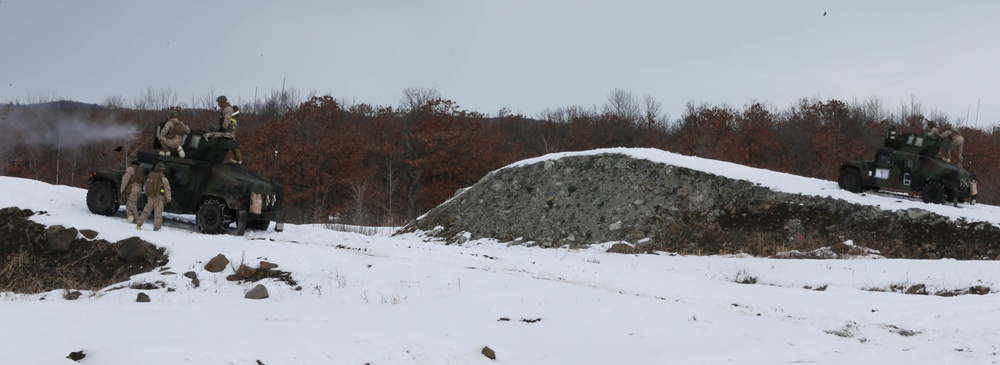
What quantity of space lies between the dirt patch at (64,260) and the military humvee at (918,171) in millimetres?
21300

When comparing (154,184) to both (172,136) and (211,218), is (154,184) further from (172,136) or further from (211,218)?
(172,136)

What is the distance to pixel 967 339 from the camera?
1083cm

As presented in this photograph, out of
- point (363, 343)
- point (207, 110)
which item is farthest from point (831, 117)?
point (363, 343)

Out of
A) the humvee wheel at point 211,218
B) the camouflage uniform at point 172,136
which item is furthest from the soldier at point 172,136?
the humvee wheel at point 211,218

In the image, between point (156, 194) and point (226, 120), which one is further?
point (226, 120)

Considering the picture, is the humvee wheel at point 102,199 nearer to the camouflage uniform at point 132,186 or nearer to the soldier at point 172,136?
the camouflage uniform at point 132,186

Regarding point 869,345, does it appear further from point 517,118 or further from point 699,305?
point 517,118

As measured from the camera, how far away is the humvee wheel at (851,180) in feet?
86.7

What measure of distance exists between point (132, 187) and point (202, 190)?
1599 millimetres

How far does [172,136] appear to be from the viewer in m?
20.3

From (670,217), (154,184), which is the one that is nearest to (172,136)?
(154,184)

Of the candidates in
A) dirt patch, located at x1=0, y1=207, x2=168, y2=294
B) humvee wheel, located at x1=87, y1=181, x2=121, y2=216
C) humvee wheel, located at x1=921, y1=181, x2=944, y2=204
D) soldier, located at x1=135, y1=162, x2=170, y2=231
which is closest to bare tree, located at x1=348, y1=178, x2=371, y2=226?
humvee wheel, located at x1=87, y1=181, x2=121, y2=216

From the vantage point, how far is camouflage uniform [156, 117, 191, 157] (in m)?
20.1

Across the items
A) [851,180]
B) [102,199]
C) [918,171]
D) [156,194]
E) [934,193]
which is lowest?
[102,199]
